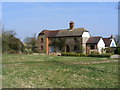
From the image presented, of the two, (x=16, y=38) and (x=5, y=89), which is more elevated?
(x=16, y=38)

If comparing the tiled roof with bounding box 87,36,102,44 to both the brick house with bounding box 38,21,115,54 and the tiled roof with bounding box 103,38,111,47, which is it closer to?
the brick house with bounding box 38,21,115,54

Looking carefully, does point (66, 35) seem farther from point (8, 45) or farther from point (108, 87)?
point (108, 87)

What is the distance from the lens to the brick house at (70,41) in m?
52.3

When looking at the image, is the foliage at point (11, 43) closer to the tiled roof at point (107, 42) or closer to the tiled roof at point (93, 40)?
the tiled roof at point (93, 40)

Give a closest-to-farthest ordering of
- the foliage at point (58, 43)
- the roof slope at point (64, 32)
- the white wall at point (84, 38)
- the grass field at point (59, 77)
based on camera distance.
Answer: the grass field at point (59, 77) → the white wall at point (84, 38) → the roof slope at point (64, 32) → the foliage at point (58, 43)

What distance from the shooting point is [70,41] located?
5384cm

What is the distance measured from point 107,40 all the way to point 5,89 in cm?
5895

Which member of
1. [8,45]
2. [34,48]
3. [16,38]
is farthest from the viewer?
[34,48]

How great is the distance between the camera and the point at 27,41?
63.6 metres

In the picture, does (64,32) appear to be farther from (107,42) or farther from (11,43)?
(11,43)

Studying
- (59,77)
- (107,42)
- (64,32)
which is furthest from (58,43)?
(59,77)

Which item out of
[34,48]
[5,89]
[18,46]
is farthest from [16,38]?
[5,89]

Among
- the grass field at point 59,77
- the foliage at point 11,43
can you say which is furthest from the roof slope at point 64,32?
the grass field at point 59,77

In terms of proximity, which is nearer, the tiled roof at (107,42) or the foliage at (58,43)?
the foliage at (58,43)
